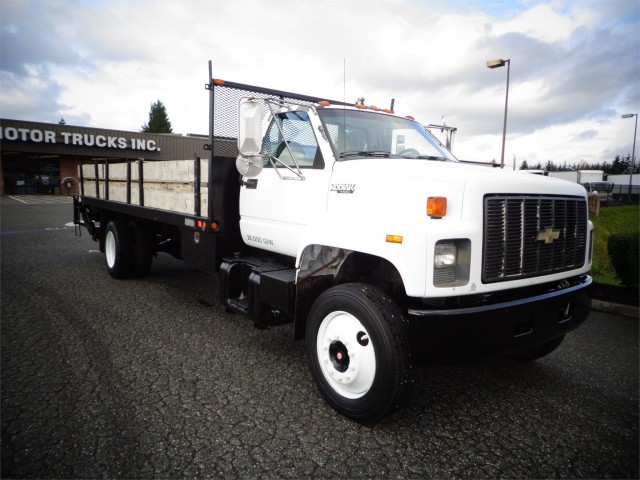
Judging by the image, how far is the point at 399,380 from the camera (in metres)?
2.70

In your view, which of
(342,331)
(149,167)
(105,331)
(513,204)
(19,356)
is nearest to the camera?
(513,204)

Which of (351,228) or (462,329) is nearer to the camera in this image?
(462,329)

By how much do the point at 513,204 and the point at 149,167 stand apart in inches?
190

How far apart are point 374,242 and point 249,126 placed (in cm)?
136

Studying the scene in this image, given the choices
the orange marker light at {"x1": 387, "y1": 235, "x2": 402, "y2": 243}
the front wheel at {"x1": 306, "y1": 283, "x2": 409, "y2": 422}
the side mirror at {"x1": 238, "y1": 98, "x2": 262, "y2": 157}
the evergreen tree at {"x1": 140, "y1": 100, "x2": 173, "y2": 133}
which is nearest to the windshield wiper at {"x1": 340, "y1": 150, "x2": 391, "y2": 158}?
the side mirror at {"x1": 238, "y1": 98, "x2": 262, "y2": 157}

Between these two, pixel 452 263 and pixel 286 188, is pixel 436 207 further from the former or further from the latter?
pixel 286 188

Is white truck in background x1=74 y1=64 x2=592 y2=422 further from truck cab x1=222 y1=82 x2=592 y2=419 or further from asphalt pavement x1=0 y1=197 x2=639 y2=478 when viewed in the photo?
asphalt pavement x1=0 y1=197 x2=639 y2=478

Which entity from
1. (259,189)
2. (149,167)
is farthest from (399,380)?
(149,167)

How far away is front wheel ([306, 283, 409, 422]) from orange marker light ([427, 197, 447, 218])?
2.13 ft

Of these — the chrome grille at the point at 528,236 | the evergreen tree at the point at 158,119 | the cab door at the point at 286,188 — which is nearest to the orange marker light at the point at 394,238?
A: the chrome grille at the point at 528,236

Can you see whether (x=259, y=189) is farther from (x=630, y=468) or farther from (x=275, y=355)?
(x=630, y=468)

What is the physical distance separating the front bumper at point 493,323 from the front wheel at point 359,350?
15 cm

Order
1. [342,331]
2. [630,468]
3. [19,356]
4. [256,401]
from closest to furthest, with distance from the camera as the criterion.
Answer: [630,468] < [342,331] < [256,401] < [19,356]

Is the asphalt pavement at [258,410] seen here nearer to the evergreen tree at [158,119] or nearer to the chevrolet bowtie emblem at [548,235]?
the chevrolet bowtie emblem at [548,235]
